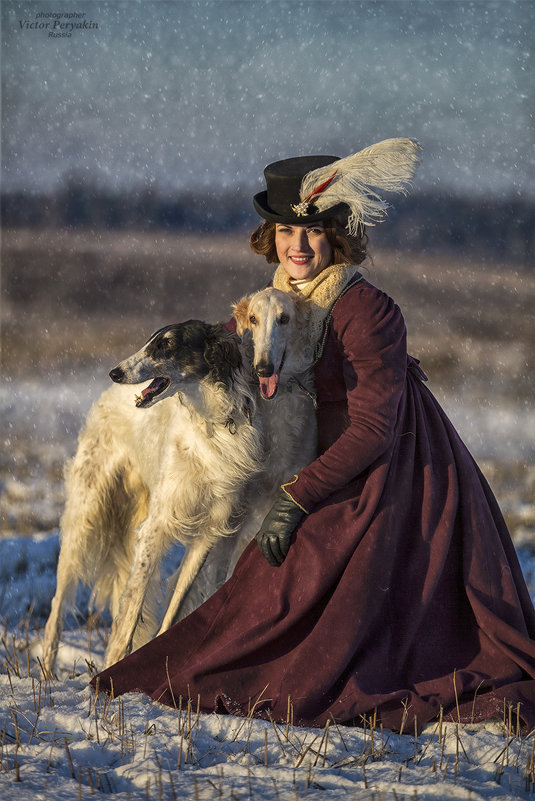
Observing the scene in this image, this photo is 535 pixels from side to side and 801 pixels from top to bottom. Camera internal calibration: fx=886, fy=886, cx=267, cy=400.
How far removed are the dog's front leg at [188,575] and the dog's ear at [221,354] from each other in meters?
0.76

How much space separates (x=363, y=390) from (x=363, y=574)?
0.67 m

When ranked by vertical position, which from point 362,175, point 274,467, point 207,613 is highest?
point 362,175

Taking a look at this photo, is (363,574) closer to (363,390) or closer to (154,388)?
(363,390)

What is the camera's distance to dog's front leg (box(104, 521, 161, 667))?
146 inches

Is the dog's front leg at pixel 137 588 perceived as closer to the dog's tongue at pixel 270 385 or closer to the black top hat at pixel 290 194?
the dog's tongue at pixel 270 385

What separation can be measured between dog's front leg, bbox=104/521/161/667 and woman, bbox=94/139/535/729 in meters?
0.41

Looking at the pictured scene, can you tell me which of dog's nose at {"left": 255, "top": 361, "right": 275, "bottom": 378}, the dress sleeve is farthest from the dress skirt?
dog's nose at {"left": 255, "top": 361, "right": 275, "bottom": 378}

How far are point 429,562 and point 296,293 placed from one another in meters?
1.15

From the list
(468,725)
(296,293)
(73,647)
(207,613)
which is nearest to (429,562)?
(468,725)

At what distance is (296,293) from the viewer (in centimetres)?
348

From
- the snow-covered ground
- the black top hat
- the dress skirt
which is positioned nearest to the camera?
the snow-covered ground

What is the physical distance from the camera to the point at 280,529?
127 inches

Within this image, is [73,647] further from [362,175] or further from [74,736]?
[362,175]

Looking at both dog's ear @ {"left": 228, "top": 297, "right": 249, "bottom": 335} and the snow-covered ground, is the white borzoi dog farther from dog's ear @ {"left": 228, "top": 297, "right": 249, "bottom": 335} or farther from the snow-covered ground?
the snow-covered ground
